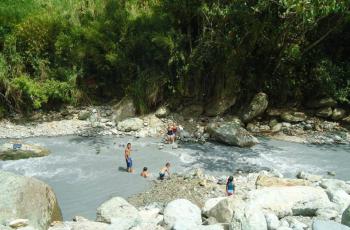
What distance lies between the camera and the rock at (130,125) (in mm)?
18281

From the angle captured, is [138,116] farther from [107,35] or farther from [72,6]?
[72,6]

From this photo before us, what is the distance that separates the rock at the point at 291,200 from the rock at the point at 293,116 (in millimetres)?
8918

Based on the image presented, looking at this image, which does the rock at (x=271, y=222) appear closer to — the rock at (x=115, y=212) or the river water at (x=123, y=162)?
the rock at (x=115, y=212)

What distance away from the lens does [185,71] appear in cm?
1917

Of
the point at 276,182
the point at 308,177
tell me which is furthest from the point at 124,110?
the point at 308,177

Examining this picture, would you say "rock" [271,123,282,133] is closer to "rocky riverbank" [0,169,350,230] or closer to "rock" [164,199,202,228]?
"rocky riverbank" [0,169,350,230]

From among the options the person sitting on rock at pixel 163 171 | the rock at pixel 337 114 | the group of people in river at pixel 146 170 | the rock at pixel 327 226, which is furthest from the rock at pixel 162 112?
the rock at pixel 327 226

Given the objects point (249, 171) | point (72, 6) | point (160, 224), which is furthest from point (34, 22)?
point (160, 224)

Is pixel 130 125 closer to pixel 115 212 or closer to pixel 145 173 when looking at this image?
pixel 145 173

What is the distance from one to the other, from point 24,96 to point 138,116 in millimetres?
5263

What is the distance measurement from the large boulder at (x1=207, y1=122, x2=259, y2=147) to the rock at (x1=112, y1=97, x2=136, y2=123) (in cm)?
401

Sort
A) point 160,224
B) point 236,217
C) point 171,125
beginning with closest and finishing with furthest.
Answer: point 236,217
point 160,224
point 171,125

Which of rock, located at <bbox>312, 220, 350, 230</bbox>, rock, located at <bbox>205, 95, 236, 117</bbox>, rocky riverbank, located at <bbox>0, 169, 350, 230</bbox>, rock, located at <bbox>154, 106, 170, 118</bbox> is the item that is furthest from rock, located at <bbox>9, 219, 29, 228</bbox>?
rock, located at <bbox>205, 95, 236, 117</bbox>

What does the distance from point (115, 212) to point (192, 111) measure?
10296 millimetres
